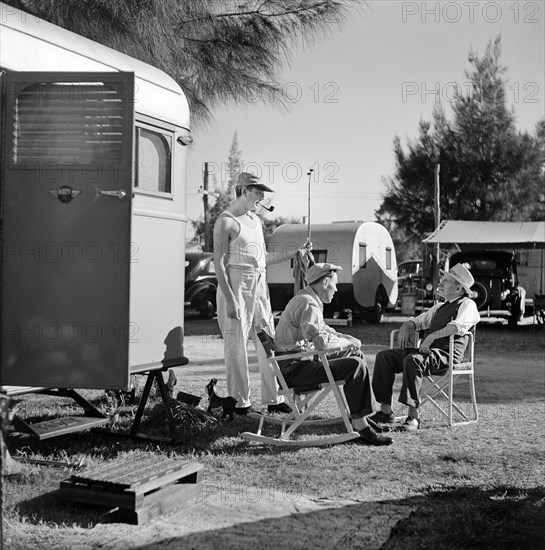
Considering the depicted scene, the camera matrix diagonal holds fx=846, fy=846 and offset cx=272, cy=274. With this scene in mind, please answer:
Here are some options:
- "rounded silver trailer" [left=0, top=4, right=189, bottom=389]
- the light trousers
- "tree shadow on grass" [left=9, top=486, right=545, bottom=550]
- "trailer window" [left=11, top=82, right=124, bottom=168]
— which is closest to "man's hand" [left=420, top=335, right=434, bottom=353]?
the light trousers

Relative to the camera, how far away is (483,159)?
3059 cm

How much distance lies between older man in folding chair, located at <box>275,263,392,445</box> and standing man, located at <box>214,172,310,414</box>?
0.45m

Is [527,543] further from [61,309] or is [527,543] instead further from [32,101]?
[32,101]

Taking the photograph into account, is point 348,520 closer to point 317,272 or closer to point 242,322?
point 317,272

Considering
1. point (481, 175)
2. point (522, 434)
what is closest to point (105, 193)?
point (522, 434)

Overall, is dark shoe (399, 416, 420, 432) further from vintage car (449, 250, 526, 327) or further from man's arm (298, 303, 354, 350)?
vintage car (449, 250, 526, 327)

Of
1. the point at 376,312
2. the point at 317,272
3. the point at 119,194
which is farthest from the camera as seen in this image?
the point at 376,312

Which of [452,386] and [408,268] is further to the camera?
[408,268]

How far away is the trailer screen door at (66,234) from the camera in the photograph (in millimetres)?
5121

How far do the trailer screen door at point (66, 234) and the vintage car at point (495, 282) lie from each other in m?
13.2

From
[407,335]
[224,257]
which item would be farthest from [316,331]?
[407,335]

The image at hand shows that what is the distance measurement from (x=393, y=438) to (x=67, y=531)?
295cm

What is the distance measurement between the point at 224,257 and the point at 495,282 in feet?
42.6

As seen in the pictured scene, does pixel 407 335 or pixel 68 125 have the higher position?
pixel 68 125
